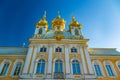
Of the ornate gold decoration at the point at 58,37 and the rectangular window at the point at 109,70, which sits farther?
the ornate gold decoration at the point at 58,37

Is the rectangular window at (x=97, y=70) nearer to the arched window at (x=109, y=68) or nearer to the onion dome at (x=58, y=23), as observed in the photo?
the arched window at (x=109, y=68)

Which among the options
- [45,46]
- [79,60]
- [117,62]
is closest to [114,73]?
[117,62]

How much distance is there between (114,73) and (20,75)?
13.6m

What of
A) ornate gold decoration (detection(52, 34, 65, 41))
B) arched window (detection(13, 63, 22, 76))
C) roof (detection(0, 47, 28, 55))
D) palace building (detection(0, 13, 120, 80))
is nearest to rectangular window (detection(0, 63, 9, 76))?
palace building (detection(0, 13, 120, 80))

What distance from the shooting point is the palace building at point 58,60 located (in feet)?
69.8

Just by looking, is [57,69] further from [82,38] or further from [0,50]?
[0,50]

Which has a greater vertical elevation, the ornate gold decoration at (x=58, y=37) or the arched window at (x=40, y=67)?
the ornate gold decoration at (x=58, y=37)

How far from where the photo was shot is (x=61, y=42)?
86.6ft

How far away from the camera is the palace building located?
837 inches

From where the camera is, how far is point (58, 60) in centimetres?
2356

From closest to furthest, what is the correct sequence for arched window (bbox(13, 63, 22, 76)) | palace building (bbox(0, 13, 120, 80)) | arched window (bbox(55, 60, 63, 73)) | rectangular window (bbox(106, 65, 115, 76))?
palace building (bbox(0, 13, 120, 80)) < arched window (bbox(55, 60, 63, 73)) < arched window (bbox(13, 63, 22, 76)) < rectangular window (bbox(106, 65, 115, 76))

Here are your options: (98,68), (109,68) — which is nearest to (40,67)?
(98,68)

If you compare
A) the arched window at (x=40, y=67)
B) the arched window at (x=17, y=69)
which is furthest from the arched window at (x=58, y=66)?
the arched window at (x=17, y=69)

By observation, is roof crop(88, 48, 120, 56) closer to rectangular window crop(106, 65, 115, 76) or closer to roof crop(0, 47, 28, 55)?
rectangular window crop(106, 65, 115, 76)
